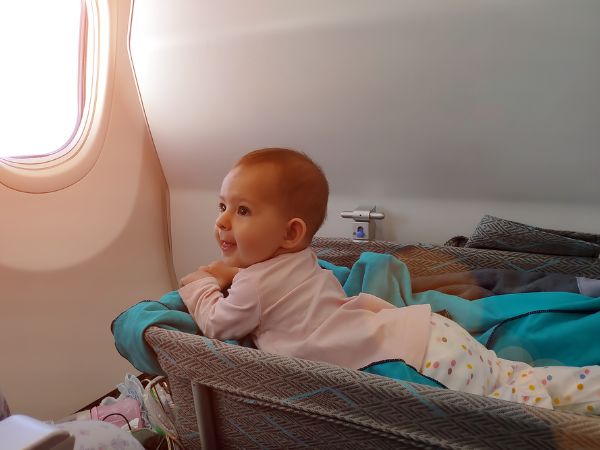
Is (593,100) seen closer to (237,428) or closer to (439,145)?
(439,145)

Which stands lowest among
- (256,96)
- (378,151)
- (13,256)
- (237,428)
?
(237,428)

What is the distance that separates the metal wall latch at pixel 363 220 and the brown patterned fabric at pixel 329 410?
738mm

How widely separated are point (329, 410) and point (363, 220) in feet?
2.71

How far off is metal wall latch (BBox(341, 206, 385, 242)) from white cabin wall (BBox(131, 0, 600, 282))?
0.03 m

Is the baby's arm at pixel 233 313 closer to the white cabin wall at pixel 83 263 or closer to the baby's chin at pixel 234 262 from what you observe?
the baby's chin at pixel 234 262

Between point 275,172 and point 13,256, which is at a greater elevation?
point 275,172

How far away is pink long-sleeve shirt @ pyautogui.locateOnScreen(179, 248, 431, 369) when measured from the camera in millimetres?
941

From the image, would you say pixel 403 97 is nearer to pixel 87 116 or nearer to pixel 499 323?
pixel 499 323

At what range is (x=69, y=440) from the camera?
0.47m

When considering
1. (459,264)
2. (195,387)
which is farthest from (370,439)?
(459,264)

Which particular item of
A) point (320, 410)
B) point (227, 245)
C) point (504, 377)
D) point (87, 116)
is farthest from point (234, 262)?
point (87, 116)

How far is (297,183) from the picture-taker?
41.0 inches

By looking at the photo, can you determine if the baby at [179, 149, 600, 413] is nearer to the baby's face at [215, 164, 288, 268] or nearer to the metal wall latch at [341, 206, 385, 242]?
the baby's face at [215, 164, 288, 268]

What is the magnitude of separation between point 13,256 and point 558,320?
128cm
